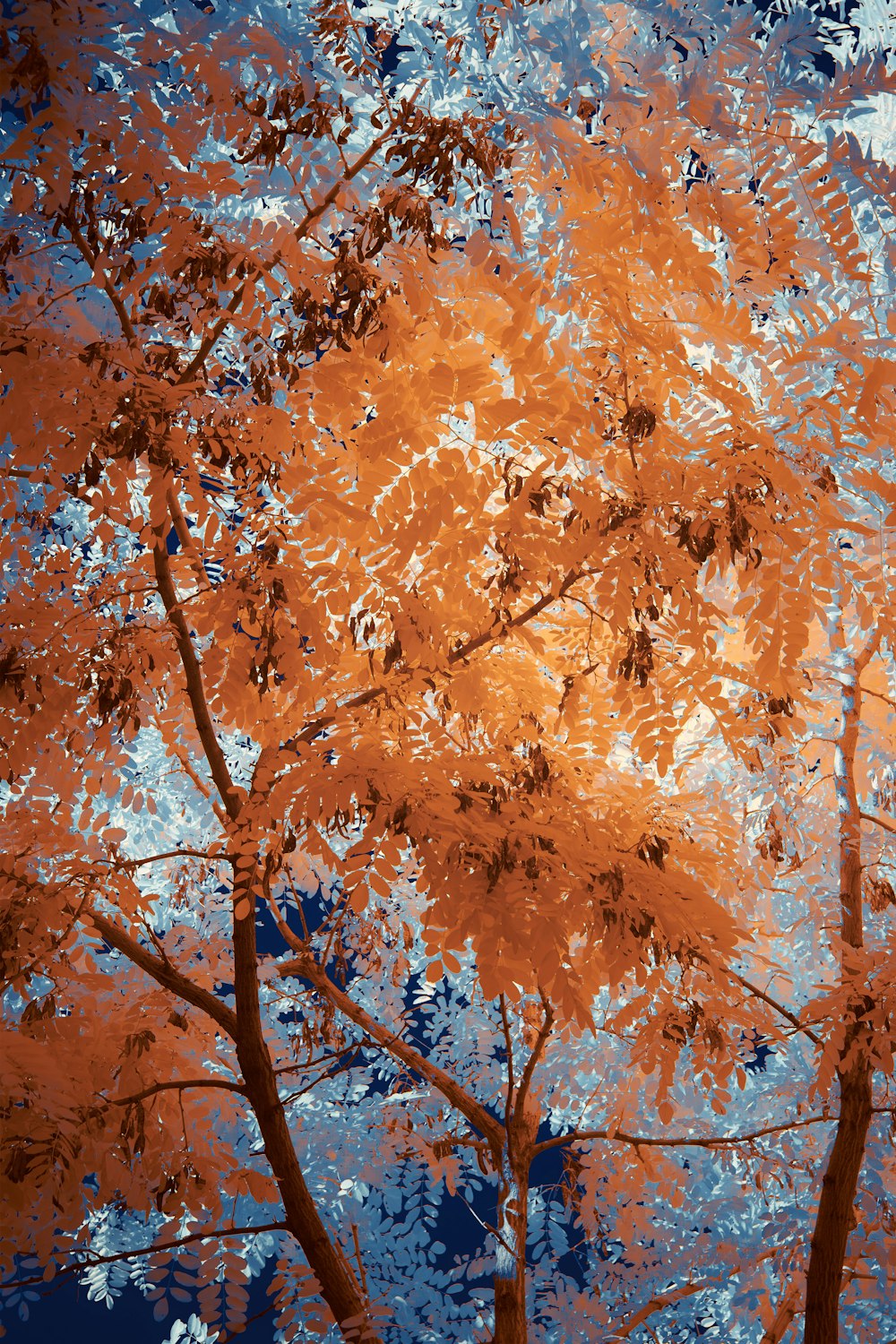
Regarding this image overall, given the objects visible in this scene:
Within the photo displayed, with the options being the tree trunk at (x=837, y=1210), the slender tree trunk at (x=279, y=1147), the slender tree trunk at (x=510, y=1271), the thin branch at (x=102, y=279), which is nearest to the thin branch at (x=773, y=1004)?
the tree trunk at (x=837, y=1210)

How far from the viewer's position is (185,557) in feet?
7.70

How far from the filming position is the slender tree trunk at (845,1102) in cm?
330

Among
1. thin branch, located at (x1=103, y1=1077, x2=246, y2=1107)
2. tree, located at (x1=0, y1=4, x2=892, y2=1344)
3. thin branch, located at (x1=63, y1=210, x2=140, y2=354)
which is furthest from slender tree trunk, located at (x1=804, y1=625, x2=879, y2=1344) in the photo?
thin branch, located at (x1=63, y1=210, x2=140, y2=354)

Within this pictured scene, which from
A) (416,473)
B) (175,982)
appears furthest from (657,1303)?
(416,473)

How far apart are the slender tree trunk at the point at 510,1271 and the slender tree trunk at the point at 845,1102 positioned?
3.24ft

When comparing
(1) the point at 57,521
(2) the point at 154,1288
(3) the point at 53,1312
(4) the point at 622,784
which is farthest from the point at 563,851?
(3) the point at 53,1312

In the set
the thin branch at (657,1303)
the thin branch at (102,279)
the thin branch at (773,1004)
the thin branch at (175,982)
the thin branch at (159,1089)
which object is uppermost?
the thin branch at (102,279)

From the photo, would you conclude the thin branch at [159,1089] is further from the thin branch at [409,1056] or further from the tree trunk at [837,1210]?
the tree trunk at [837,1210]

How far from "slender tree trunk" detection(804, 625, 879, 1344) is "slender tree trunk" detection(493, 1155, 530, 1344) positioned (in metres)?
0.99

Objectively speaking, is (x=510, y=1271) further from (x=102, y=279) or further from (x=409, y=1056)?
(x=102, y=279)

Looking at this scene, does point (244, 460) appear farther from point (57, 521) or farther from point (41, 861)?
point (57, 521)

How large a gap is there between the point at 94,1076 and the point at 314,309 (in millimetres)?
1892

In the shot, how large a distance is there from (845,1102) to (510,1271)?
51.1 inches

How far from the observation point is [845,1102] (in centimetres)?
349
